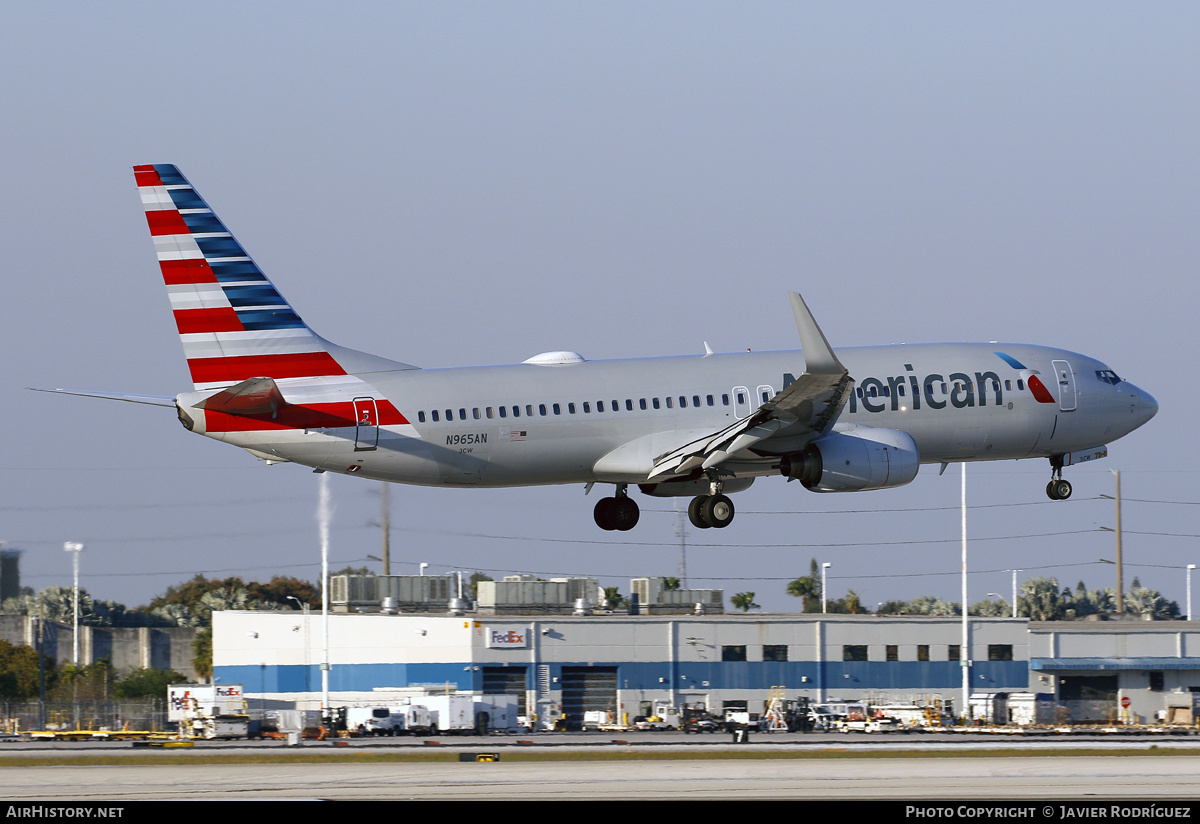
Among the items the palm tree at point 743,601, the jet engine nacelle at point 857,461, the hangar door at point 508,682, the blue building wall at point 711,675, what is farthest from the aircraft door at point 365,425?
the palm tree at point 743,601

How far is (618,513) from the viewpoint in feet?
176

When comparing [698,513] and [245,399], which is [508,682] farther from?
[245,399]

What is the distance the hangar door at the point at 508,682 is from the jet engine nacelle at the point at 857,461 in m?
45.7

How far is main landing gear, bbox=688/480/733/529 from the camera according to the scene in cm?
5072

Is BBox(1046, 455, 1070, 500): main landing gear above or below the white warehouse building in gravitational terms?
above

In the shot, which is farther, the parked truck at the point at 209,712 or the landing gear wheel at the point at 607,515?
the parked truck at the point at 209,712

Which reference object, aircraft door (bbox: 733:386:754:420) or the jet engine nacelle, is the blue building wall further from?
the jet engine nacelle

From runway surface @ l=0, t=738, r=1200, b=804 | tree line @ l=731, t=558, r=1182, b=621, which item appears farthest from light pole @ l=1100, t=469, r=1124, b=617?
runway surface @ l=0, t=738, r=1200, b=804

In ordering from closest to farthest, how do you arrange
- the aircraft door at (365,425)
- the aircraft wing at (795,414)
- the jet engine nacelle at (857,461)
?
the aircraft door at (365,425) → the aircraft wing at (795,414) → the jet engine nacelle at (857,461)

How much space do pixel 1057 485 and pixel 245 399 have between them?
1104 inches

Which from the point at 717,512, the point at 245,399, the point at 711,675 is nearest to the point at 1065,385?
the point at 717,512

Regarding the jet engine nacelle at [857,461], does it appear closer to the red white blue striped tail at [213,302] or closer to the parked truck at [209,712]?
the red white blue striped tail at [213,302]

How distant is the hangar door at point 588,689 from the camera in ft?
308

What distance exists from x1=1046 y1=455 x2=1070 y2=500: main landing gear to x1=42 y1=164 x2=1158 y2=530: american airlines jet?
950mm
